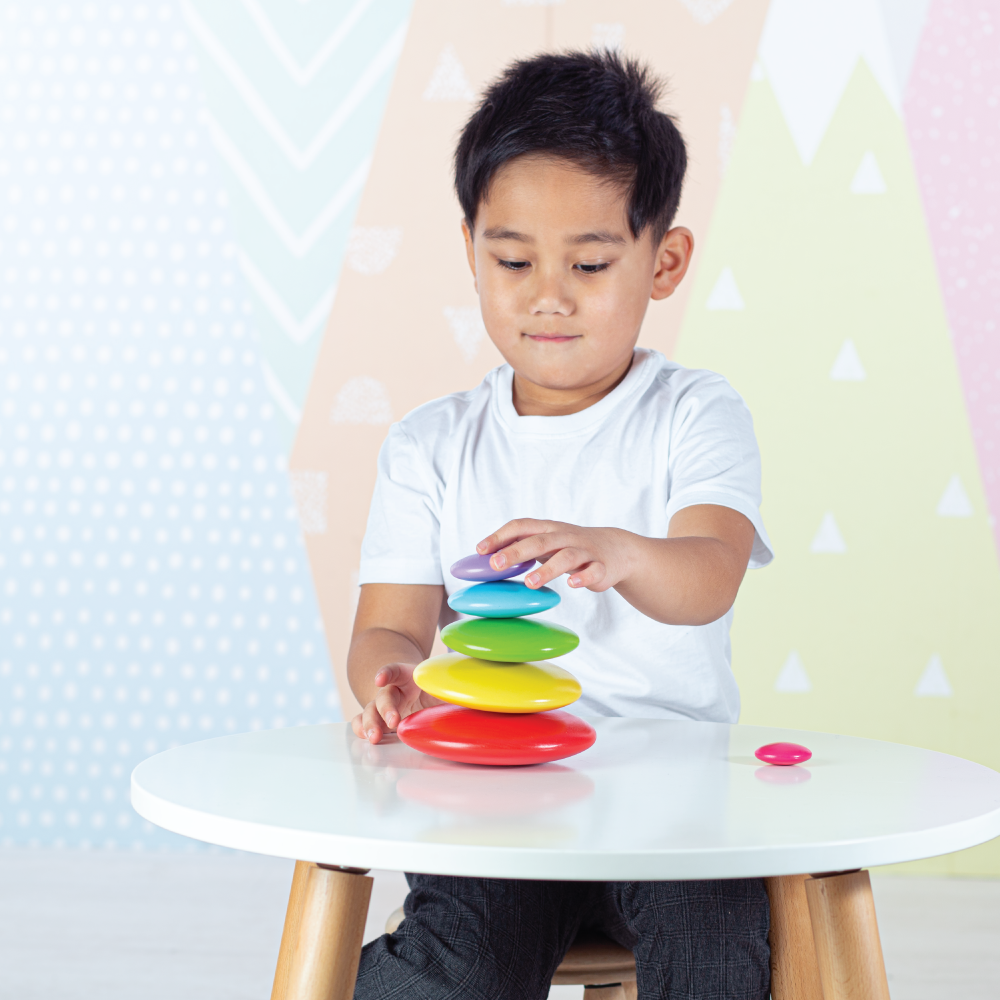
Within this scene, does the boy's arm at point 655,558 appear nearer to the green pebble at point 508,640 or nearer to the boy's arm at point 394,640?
the green pebble at point 508,640

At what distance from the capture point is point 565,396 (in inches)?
44.9

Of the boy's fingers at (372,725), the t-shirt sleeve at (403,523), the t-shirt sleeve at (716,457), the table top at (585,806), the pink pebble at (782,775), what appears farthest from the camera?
the t-shirt sleeve at (403,523)

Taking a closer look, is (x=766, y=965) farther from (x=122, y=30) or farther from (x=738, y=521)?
(x=122, y=30)

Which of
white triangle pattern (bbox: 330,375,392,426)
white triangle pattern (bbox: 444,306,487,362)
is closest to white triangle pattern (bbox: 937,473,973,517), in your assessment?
white triangle pattern (bbox: 444,306,487,362)

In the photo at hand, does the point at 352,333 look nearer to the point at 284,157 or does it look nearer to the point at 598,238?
the point at 284,157

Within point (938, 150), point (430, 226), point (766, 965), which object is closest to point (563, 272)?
point (766, 965)

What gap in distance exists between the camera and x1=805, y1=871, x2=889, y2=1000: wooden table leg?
0.66 meters

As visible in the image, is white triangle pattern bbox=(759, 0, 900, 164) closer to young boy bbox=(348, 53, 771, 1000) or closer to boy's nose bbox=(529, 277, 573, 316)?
young boy bbox=(348, 53, 771, 1000)

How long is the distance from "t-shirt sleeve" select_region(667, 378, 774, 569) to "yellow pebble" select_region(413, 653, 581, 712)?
312 millimetres

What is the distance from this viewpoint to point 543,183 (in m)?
1.01

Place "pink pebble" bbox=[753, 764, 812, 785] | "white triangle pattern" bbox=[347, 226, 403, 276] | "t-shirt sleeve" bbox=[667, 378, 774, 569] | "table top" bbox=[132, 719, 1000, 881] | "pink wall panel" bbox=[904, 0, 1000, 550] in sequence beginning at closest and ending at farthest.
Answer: "table top" bbox=[132, 719, 1000, 881]
"pink pebble" bbox=[753, 764, 812, 785]
"t-shirt sleeve" bbox=[667, 378, 774, 569]
"pink wall panel" bbox=[904, 0, 1000, 550]
"white triangle pattern" bbox=[347, 226, 403, 276]

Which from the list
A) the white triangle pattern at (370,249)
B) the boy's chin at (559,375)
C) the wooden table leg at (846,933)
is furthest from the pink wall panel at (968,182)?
the wooden table leg at (846,933)

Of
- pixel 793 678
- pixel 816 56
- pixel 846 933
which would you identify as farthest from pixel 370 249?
pixel 846 933

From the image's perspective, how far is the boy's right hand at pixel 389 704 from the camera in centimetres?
77
